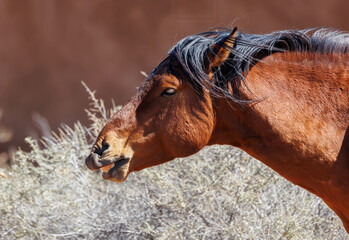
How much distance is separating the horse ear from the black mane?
0.9 inches

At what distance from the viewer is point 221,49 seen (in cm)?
274

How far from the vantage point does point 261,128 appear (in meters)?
2.70

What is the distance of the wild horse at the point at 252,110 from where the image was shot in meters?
2.65

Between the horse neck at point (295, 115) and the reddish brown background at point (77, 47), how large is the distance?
3.52m

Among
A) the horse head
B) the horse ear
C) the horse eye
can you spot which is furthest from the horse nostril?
the horse ear

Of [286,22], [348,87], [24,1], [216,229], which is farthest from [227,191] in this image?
[24,1]

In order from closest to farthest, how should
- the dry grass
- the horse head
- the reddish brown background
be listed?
the horse head, the dry grass, the reddish brown background

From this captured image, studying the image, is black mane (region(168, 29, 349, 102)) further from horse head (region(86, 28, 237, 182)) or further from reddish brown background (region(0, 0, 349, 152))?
reddish brown background (region(0, 0, 349, 152))

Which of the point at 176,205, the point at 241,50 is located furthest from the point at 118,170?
the point at 176,205

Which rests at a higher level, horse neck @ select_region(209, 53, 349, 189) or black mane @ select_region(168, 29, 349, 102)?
black mane @ select_region(168, 29, 349, 102)

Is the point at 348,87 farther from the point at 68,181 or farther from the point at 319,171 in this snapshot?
the point at 68,181

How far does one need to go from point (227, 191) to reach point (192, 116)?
1.35 meters

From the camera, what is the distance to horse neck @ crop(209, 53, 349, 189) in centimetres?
264

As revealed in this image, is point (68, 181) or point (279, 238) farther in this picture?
point (68, 181)
